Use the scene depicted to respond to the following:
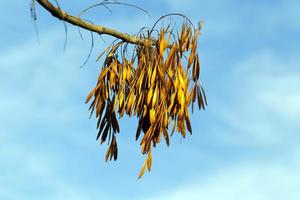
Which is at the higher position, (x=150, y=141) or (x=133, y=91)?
(x=133, y=91)

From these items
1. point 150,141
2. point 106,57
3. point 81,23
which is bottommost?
point 150,141

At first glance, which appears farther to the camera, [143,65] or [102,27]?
[143,65]

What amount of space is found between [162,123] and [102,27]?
99 centimetres

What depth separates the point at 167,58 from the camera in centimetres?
614

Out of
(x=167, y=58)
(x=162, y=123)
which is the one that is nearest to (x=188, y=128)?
(x=162, y=123)

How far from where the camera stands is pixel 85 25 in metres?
5.38

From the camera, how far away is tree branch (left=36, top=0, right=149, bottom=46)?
16.7ft

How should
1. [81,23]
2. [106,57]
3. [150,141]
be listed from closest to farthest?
1. [81,23]
2. [150,141]
3. [106,57]

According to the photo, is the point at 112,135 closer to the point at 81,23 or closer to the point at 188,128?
the point at 188,128

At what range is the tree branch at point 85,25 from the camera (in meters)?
5.08

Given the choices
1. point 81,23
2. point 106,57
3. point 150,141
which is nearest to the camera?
point 81,23

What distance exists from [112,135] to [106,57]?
675 mm

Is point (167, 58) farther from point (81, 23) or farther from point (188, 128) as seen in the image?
point (81, 23)

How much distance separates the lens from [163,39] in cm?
606
